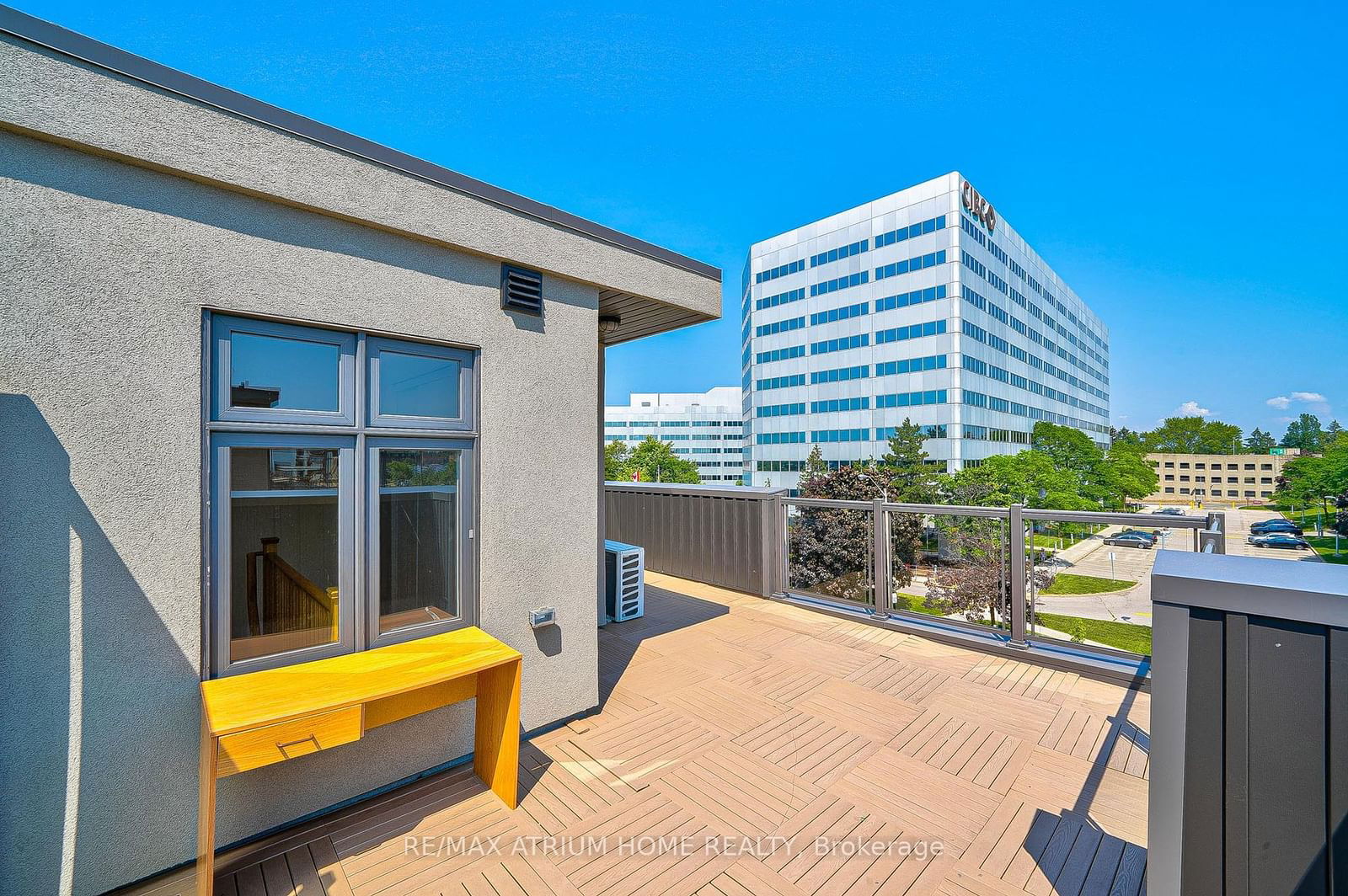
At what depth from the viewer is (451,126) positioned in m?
10.1

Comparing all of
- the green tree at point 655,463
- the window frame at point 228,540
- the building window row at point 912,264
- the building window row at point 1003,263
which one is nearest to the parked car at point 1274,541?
the building window row at point 1003,263

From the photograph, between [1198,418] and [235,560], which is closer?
[235,560]

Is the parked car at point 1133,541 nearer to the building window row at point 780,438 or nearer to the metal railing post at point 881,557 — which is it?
the metal railing post at point 881,557

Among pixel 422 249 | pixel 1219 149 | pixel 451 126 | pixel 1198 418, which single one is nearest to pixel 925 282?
pixel 1219 149

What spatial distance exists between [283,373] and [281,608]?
3.54ft

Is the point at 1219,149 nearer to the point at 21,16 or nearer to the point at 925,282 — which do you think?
the point at 925,282

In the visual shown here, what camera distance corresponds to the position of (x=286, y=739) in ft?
6.33

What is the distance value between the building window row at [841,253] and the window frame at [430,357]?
131 feet

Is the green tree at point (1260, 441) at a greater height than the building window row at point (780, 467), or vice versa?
the green tree at point (1260, 441)

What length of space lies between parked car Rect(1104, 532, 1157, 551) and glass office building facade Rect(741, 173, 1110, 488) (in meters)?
31.4

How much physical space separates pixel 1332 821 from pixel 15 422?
3811 mm

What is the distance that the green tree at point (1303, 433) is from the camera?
81.1 meters

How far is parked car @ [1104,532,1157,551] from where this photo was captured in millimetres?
4216

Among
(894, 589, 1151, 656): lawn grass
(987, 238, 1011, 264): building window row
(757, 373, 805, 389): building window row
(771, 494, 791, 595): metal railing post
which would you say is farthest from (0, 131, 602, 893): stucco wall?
(987, 238, 1011, 264): building window row
